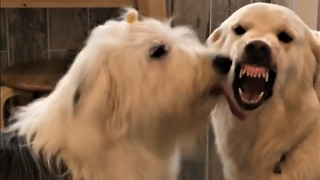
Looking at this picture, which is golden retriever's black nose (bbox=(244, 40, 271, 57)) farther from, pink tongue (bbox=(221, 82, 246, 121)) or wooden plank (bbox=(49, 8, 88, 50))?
wooden plank (bbox=(49, 8, 88, 50))

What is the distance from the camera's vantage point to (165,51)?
1.31m

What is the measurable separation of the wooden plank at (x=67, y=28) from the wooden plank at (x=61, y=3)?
0.67 metres

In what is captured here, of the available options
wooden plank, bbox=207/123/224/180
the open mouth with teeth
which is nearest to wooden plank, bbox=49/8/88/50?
wooden plank, bbox=207/123/224/180

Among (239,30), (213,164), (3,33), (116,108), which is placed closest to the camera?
(116,108)

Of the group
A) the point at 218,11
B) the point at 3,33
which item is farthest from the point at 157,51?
the point at 3,33

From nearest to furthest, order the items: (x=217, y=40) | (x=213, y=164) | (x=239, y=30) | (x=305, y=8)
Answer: (x=239, y=30) → (x=217, y=40) → (x=305, y=8) → (x=213, y=164)

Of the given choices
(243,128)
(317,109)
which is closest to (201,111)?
(243,128)

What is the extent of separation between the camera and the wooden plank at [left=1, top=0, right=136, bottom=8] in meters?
2.05

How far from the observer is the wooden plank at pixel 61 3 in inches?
80.7

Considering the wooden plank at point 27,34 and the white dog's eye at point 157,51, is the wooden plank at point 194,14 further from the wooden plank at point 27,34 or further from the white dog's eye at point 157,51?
the white dog's eye at point 157,51

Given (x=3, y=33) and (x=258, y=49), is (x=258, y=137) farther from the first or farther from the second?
(x=3, y=33)

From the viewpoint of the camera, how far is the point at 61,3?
2070 mm

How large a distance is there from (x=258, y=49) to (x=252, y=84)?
0.34 ft

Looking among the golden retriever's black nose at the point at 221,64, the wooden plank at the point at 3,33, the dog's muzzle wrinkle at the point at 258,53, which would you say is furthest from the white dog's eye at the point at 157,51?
the wooden plank at the point at 3,33
